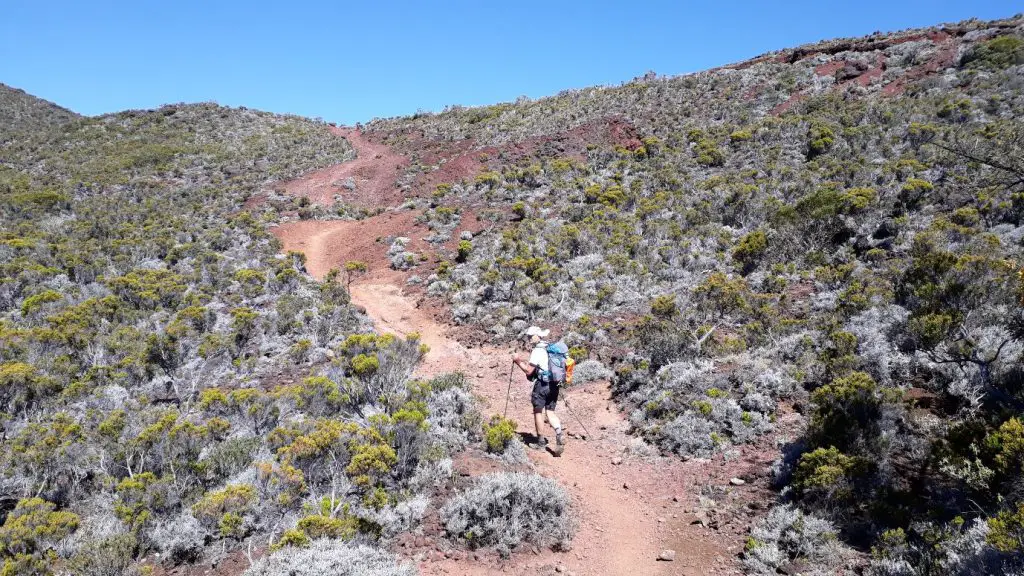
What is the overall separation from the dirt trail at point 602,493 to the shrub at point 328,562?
462 mm

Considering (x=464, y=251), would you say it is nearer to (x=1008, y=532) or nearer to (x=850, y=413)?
(x=850, y=413)

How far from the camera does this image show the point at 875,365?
23.6 feet

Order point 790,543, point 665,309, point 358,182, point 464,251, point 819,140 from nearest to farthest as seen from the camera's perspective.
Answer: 1. point 790,543
2. point 665,309
3. point 464,251
4. point 819,140
5. point 358,182

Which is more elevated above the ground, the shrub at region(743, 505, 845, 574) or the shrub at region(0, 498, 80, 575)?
the shrub at region(743, 505, 845, 574)

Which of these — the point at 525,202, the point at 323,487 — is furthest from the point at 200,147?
the point at 323,487

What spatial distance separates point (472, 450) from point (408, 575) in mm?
2516

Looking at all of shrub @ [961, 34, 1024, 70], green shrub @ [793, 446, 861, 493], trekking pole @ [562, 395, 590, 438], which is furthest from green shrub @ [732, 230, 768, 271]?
shrub @ [961, 34, 1024, 70]

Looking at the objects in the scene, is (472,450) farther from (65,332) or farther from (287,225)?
(287,225)

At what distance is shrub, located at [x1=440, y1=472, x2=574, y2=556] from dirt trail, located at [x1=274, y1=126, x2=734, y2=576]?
0.17m

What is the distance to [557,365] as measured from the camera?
24.5 feet

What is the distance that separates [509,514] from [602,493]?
1.53m

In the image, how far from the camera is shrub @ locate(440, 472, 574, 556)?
17.2 feet

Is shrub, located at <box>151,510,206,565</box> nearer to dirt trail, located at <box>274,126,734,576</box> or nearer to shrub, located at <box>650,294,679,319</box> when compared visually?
dirt trail, located at <box>274,126,734,576</box>

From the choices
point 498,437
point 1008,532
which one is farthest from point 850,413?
point 498,437
